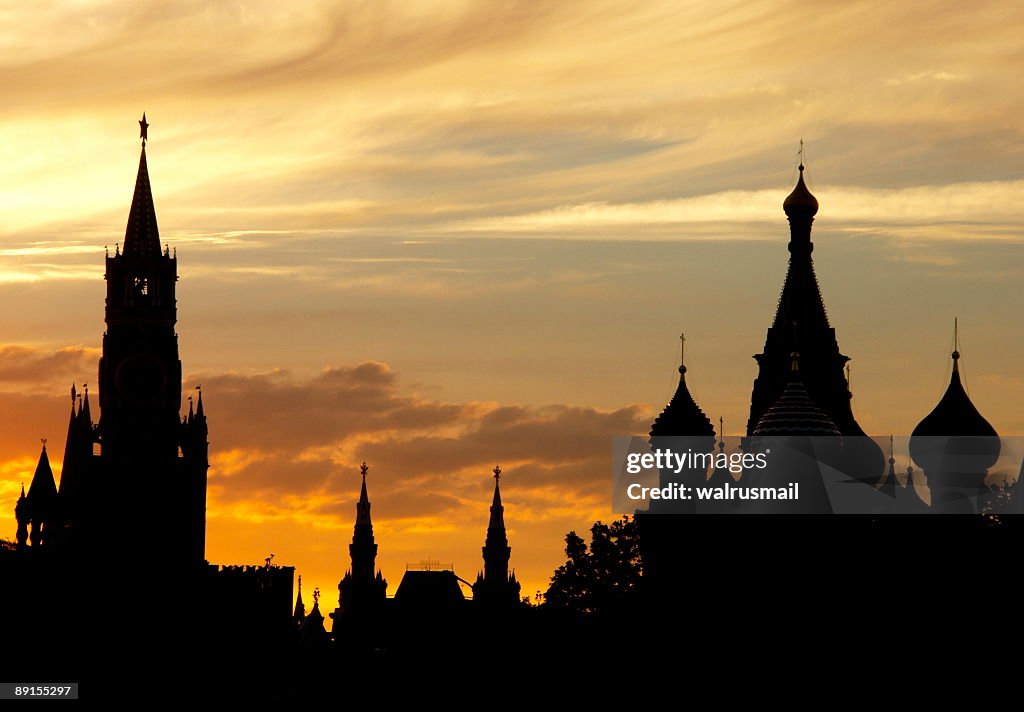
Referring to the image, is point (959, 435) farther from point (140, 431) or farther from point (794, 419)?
point (140, 431)

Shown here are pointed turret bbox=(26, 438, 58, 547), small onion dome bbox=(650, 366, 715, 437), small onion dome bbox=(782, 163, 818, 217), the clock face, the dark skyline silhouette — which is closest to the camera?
the dark skyline silhouette

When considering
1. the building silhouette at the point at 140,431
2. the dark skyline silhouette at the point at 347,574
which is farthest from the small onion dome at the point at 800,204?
the building silhouette at the point at 140,431

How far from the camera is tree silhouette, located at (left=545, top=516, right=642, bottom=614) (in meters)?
136

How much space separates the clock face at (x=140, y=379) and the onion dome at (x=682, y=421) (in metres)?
52.6

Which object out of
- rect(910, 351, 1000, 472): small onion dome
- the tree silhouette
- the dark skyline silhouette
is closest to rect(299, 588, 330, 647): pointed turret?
the dark skyline silhouette

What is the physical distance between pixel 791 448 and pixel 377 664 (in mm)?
32717

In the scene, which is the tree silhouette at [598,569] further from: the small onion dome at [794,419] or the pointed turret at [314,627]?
the pointed turret at [314,627]

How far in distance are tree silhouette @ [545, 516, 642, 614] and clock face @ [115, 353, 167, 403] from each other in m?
42.1

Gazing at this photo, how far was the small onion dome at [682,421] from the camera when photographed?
418ft

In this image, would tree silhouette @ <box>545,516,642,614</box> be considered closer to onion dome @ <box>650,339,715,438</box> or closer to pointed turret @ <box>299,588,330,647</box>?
onion dome @ <box>650,339,715,438</box>

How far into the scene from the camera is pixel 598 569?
137000 millimetres

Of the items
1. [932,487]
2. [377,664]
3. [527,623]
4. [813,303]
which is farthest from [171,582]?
[932,487]

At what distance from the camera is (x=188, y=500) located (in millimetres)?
171250

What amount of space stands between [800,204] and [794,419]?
37.5 metres
